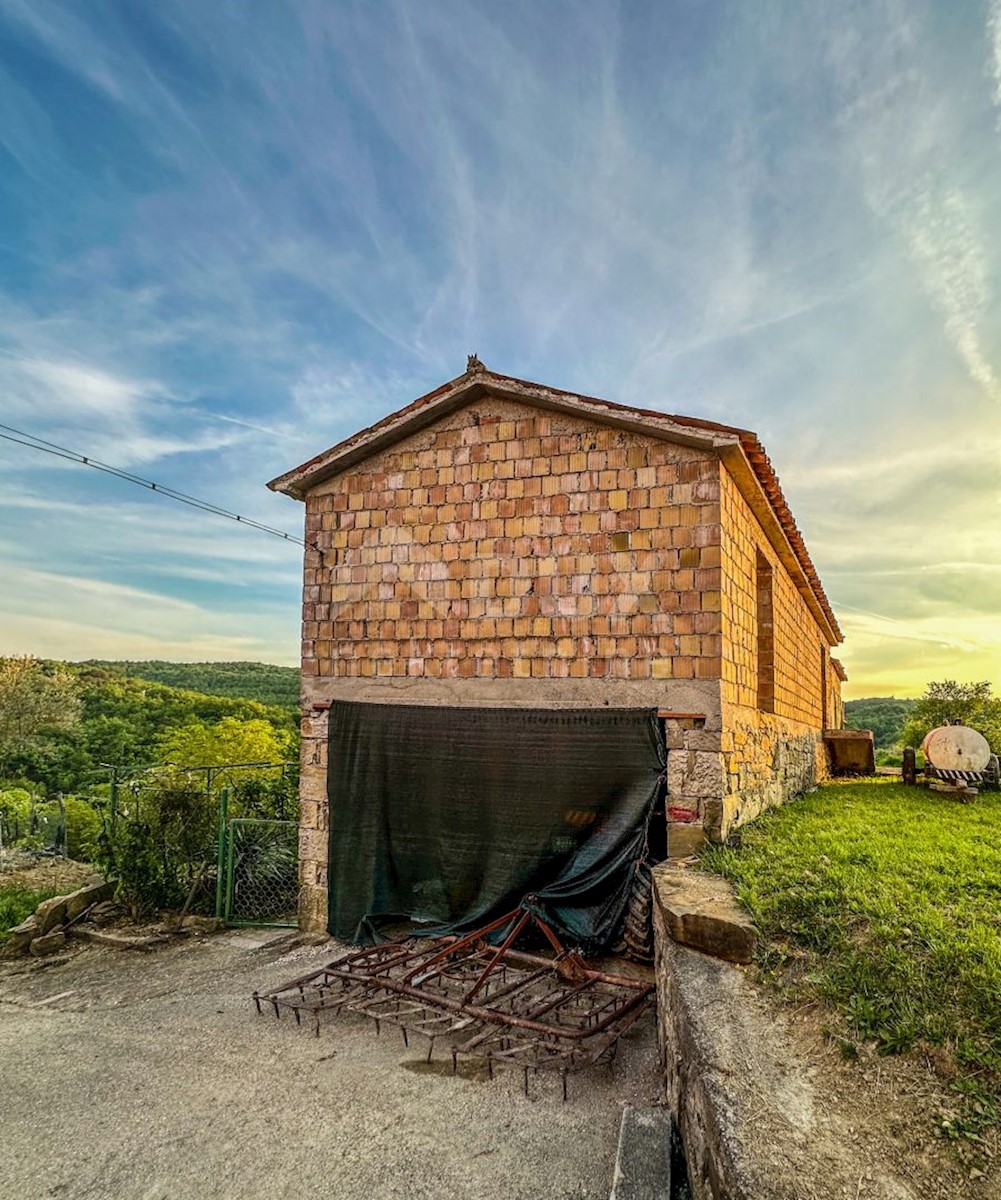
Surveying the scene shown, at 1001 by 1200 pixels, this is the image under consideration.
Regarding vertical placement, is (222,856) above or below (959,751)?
below

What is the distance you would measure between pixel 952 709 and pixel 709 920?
22.3 m

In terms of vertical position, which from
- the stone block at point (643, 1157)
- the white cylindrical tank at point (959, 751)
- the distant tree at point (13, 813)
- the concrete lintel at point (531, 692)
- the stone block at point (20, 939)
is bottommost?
the distant tree at point (13, 813)

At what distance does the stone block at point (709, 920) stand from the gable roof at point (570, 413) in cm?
391

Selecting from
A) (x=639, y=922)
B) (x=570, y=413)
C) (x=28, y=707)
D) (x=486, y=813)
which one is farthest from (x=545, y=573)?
(x=28, y=707)

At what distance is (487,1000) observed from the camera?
4.91 metres

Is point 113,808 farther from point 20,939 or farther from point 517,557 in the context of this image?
point 517,557

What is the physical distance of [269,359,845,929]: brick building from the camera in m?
6.54

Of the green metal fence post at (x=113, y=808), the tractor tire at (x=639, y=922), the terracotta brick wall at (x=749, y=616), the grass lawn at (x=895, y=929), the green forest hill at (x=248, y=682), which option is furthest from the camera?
the green forest hill at (x=248, y=682)

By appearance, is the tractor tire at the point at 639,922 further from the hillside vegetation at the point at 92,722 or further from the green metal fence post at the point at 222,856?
the hillside vegetation at the point at 92,722

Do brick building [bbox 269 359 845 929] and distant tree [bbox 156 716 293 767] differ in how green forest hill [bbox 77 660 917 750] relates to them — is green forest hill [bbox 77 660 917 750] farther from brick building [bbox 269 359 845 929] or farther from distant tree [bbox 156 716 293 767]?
brick building [bbox 269 359 845 929]

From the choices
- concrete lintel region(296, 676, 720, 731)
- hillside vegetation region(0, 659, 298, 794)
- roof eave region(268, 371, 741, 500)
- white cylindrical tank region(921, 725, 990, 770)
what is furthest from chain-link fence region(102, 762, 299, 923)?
hillside vegetation region(0, 659, 298, 794)

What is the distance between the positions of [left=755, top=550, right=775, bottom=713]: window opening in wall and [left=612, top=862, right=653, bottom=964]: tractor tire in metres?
3.70

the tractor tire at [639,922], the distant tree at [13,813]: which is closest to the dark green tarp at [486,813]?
the tractor tire at [639,922]

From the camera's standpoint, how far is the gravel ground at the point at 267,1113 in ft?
11.8
